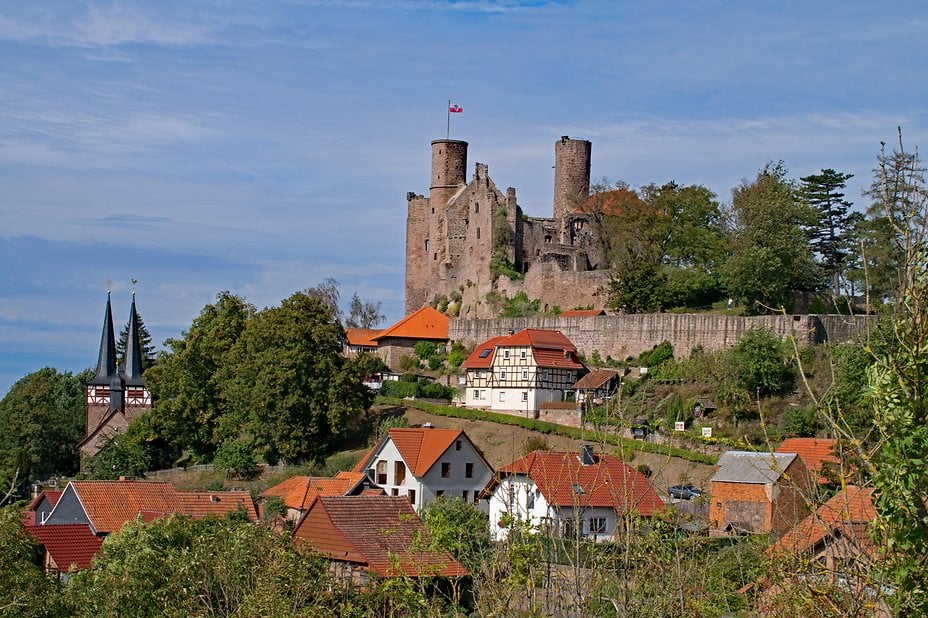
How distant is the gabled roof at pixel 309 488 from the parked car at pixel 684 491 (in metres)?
9.46

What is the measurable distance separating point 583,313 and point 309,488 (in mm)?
17759

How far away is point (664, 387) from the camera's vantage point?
45.4 m

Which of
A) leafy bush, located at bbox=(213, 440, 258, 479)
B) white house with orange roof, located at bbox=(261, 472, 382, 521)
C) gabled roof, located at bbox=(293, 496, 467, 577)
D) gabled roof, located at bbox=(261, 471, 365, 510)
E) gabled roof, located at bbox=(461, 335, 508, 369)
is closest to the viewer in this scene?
gabled roof, located at bbox=(293, 496, 467, 577)

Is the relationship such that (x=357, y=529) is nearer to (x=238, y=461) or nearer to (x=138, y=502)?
(x=138, y=502)

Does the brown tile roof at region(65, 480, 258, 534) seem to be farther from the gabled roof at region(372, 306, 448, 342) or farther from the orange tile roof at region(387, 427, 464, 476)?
the gabled roof at region(372, 306, 448, 342)

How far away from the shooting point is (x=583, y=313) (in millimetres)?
53094

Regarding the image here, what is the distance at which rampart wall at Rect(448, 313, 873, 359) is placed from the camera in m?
44.0

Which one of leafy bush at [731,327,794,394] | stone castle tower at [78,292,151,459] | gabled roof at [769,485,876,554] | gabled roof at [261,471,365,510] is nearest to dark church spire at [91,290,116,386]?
stone castle tower at [78,292,151,459]

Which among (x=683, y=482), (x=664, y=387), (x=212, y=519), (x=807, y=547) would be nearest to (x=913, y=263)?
(x=807, y=547)

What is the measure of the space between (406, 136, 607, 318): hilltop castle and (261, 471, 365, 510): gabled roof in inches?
695

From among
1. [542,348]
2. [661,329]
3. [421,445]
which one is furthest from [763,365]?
[421,445]

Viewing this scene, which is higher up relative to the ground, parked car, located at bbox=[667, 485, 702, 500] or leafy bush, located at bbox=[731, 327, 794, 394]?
leafy bush, located at bbox=[731, 327, 794, 394]

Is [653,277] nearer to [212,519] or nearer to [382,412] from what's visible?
[382,412]

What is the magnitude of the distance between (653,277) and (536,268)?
24.5 ft
